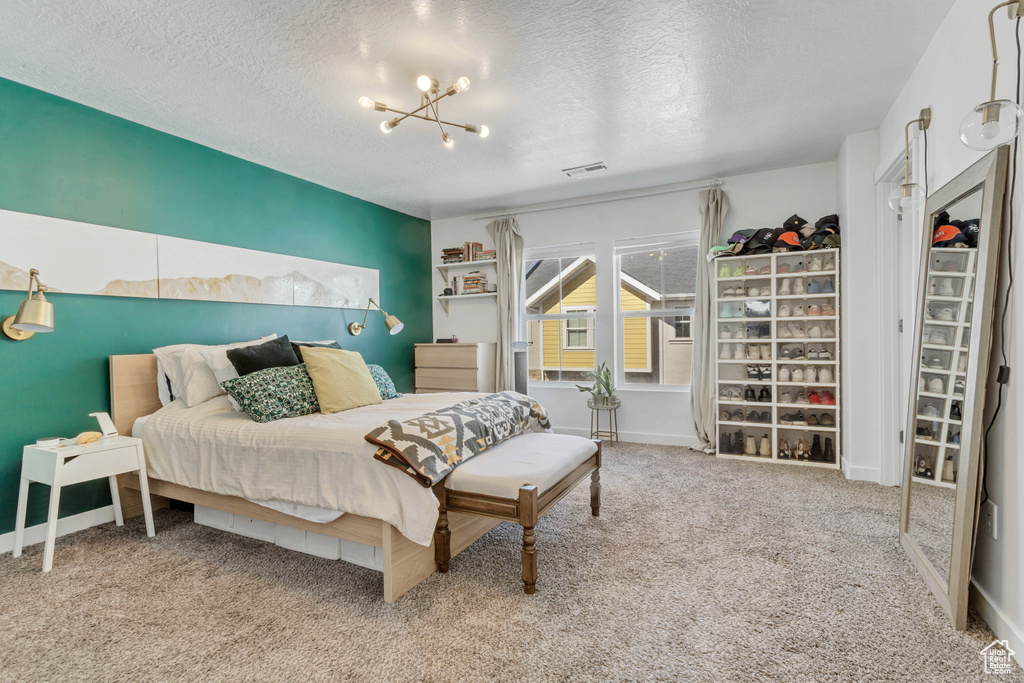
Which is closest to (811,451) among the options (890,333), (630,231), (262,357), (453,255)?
(890,333)

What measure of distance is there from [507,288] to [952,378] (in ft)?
12.4

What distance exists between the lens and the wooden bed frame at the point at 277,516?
6.43ft

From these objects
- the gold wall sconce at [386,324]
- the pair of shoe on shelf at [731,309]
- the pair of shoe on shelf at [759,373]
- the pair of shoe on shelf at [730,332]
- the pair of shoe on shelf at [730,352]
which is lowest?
the pair of shoe on shelf at [759,373]

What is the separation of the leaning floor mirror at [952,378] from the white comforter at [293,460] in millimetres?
1952

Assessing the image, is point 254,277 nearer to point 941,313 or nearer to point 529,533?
point 529,533

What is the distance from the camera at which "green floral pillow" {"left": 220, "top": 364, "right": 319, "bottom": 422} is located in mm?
2629

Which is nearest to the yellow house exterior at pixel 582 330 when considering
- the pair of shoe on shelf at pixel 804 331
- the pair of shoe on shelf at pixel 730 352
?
the pair of shoe on shelf at pixel 730 352

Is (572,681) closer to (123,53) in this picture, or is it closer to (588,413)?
(123,53)

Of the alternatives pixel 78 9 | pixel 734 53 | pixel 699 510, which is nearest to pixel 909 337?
pixel 699 510

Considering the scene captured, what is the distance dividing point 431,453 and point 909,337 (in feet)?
9.15

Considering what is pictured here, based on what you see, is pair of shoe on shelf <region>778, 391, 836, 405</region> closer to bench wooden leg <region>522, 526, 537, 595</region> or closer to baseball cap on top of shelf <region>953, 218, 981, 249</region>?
baseball cap on top of shelf <region>953, 218, 981, 249</region>

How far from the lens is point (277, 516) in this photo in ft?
7.53

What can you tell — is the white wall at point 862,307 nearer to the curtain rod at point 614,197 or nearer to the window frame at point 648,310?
the curtain rod at point 614,197

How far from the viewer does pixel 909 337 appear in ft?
9.15
